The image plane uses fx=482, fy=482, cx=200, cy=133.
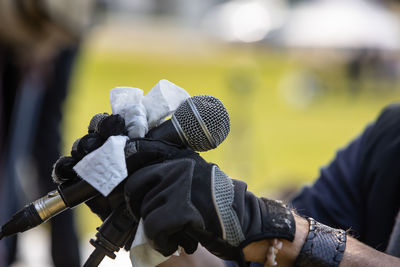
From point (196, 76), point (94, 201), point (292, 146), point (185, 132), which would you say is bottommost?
point (292, 146)

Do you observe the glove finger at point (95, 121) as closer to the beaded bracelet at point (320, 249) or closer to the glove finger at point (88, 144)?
the glove finger at point (88, 144)

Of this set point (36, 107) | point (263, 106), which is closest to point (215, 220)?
point (36, 107)

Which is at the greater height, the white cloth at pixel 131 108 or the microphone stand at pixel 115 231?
the white cloth at pixel 131 108

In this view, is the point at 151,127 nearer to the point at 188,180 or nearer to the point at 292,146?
the point at 188,180

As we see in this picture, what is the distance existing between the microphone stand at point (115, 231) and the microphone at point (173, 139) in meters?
0.05

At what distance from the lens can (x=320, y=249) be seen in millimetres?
773

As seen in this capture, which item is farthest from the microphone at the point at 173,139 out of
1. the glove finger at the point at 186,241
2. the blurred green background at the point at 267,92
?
the blurred green background at the point at 267,92

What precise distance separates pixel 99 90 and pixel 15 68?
97 cm

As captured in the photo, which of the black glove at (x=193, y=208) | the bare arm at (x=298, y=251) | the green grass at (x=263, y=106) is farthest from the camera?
the green grass at (x=263, y=106)

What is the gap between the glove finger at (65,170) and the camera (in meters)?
0.69

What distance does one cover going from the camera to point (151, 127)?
0.73 meters

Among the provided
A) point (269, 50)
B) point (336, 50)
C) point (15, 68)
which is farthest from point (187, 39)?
point (15, 68)

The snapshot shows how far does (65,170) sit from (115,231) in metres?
0.11

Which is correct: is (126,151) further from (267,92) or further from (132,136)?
(267,92)
